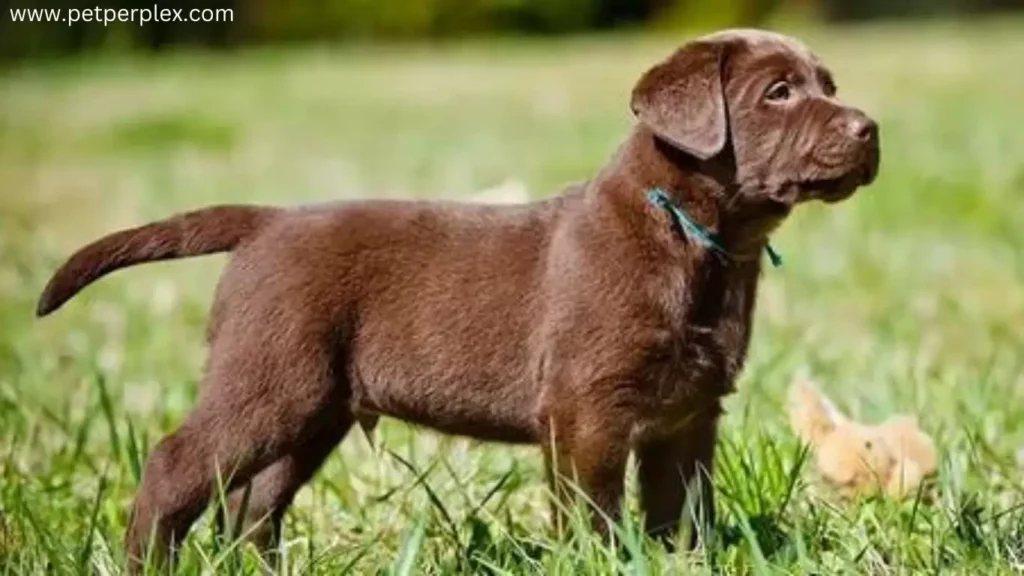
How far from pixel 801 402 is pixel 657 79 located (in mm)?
1033

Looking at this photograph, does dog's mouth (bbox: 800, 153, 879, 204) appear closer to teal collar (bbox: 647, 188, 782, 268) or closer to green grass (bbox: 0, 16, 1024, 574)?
teal collar (bbox: 647, 188, 782, 268)

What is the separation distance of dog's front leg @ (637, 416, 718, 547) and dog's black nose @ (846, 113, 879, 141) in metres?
0.54

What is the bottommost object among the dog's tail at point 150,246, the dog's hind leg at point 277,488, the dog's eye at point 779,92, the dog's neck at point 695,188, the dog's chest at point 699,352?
the dog's hind leg at point 277,488

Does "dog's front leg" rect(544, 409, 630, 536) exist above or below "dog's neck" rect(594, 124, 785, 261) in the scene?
below

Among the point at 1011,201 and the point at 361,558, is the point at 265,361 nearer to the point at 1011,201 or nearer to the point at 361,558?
the point at 361,558

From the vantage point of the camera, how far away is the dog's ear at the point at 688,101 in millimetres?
3369

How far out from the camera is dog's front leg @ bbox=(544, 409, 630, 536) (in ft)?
10.8

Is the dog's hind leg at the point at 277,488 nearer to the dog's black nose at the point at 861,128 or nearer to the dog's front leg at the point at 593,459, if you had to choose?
the dog's front leg at the point at 593,459

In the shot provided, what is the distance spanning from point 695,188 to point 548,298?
313 mm

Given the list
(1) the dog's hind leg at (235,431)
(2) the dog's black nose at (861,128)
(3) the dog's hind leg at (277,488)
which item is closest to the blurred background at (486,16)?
(3) the dog's hind leg at (277,488)

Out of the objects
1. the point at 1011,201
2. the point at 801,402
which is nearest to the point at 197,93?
the point at 1011,201

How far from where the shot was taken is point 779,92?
3473 mm

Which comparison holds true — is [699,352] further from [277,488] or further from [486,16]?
[486,16]

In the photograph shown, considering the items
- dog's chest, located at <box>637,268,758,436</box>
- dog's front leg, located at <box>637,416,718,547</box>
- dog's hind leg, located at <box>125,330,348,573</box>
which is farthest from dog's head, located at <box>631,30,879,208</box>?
dog's hind leg, located at <box>125,330,348,573</box>
